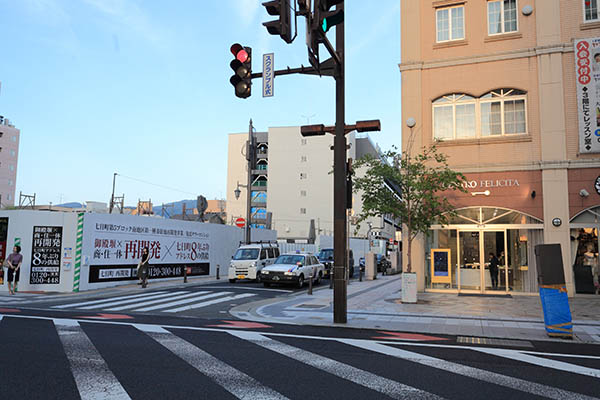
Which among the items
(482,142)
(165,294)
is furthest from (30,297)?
(482,142)

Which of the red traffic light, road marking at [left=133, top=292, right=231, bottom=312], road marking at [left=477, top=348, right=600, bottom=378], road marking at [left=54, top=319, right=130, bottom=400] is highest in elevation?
the red traffic light

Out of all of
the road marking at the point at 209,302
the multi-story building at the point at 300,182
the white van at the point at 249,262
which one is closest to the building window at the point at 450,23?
the white van at the point at 249,262

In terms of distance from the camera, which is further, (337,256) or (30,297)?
(30,297)

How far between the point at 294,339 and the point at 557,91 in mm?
14660

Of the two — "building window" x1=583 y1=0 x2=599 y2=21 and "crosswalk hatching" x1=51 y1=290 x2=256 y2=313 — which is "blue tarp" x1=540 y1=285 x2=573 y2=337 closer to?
"crosswalk hatching" x1=51 y1=290 x2=256 y2=313

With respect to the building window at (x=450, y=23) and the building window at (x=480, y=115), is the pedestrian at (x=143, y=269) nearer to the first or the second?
the building window at (x=480, y=115)

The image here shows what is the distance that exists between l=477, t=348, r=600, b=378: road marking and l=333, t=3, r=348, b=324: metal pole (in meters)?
3.68

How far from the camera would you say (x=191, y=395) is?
512cm

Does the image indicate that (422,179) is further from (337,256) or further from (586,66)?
(586,66)

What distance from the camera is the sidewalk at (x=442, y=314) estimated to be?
10266mm

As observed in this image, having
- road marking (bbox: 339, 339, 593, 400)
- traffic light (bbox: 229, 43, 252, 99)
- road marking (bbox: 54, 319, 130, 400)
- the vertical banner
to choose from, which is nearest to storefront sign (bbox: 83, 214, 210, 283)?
road marking (bbox: 54, 319, 130, 400)

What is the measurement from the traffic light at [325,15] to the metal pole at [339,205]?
3857mm

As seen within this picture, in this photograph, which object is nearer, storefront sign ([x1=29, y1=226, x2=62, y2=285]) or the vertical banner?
the vertical banner

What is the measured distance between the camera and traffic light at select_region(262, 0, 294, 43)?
6902mm
